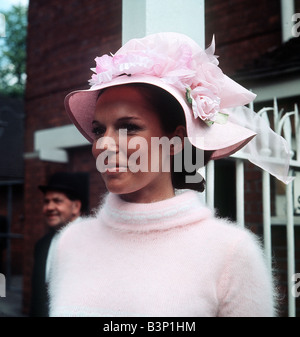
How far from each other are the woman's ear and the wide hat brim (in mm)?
58

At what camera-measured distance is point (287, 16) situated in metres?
3.83

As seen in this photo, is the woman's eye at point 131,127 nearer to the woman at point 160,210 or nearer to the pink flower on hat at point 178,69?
the woman at point 160,210

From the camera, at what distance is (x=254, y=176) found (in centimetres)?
332

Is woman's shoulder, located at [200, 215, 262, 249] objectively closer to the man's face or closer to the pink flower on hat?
the pink flower on hat

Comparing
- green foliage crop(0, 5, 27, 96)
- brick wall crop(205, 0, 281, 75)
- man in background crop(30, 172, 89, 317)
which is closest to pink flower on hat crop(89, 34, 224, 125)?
man in background crop(30, 172, 89, 317)

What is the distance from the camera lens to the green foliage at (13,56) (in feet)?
65.7

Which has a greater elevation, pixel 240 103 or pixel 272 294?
pixel 240 103

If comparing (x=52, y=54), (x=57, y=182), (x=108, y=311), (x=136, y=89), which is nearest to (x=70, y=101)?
(x=136, y=89)

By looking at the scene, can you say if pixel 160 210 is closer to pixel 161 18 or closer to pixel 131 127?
pixel 131 127

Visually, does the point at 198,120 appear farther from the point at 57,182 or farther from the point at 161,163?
the point at 57,182

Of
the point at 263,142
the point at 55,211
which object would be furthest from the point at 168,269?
the point at 55,211

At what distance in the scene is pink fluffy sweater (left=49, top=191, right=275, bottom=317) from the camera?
111cm

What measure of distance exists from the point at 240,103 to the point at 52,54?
16.9ft

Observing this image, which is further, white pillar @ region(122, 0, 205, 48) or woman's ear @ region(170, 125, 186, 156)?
white pillar @ region(122, 0, 205, 48)
